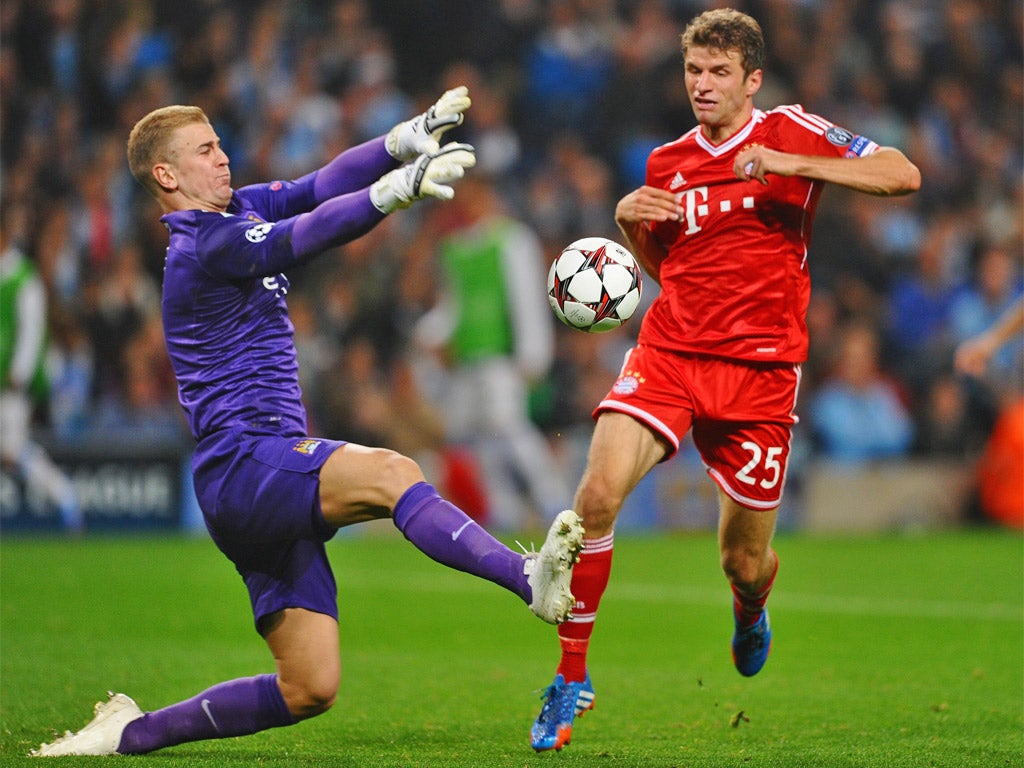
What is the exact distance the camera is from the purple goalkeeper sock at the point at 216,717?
487 centimetres

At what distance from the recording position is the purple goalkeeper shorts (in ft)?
14.8

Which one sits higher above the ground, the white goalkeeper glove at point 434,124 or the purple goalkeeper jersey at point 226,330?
the white goalkeeper glove at point 434,124

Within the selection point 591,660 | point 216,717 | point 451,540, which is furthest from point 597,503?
point 591,660

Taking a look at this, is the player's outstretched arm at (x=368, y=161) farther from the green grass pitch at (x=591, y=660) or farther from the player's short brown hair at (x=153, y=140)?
the green grass pitch at (x=591, y=660)

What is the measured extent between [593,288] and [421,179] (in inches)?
52.7

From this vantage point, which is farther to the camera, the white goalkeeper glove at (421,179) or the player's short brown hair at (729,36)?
the player's short brown hair at (729,36)

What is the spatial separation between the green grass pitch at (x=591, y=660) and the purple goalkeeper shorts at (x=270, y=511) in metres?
0.58

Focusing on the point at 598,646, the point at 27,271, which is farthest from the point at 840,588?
the point at 27,271

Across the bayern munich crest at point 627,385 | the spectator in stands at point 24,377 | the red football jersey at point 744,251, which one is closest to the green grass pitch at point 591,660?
the spectator in stands at point 24,377

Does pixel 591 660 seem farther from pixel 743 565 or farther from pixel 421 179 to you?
pixel 421 179

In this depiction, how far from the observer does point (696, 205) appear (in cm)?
557

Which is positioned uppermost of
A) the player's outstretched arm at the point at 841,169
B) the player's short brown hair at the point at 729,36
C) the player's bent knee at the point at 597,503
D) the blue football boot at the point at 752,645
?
the player's short brown hair at the point at 729,36

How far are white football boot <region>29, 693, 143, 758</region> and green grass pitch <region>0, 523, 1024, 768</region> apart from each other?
11 cm

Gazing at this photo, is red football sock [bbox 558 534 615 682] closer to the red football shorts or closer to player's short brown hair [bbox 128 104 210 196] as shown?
the red football shorts
